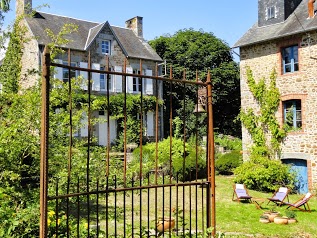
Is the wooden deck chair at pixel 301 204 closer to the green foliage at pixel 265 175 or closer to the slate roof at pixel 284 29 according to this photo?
the green foliage at pixel 265 175

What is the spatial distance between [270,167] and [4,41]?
1032 cm

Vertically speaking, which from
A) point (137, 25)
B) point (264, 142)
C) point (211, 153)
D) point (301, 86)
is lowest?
point (264, 142)

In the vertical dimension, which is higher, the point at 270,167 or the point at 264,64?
the point at 264,64

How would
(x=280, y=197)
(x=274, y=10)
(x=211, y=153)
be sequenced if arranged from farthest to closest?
(x=274, y=10) → (x=280, y=197) → (x=211, y=153)

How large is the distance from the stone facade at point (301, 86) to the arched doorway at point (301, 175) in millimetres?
236

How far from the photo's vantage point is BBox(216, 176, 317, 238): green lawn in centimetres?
793

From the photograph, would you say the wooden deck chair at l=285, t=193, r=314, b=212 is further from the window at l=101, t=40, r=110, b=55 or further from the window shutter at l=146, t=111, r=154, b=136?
the window at l=101, t=40, r=110, b=55

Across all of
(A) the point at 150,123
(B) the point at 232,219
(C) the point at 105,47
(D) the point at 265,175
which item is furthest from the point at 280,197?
(C) the point at 105,47

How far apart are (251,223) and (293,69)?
25.4ft

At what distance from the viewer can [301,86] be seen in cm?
1420

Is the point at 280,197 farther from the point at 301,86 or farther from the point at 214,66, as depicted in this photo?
the point at 214,66

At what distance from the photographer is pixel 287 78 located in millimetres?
14594

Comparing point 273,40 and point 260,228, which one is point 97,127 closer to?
point 273,40

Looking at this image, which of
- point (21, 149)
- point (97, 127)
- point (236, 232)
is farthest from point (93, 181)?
point (97, 127)
